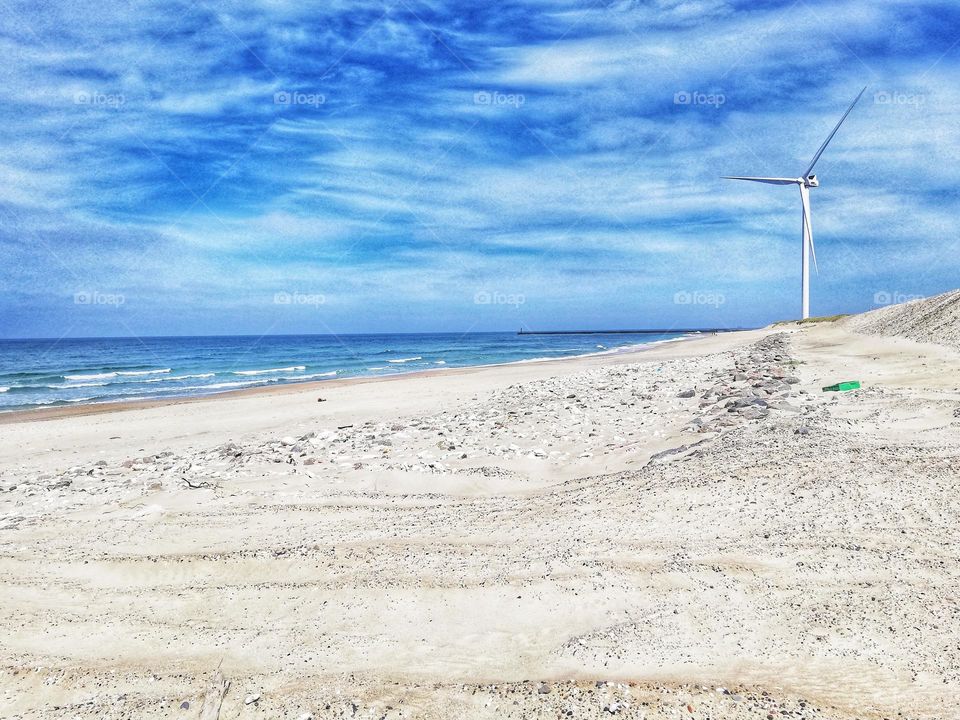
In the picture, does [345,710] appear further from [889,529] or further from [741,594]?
[889,529]

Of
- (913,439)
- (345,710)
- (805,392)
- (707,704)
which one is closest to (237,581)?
(345,710)

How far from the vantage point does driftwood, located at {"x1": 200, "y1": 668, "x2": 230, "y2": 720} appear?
3.19m

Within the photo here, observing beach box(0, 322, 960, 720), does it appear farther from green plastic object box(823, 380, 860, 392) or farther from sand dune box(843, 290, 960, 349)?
sand dune box(843, 290, 960, 349)

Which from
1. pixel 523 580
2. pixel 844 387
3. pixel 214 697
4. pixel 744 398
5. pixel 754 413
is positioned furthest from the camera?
pixel 844 387

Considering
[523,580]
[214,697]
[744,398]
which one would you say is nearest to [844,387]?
[744,398]

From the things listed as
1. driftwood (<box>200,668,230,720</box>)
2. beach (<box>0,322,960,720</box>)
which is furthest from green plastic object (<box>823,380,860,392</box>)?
driftwood (<box>200,668,230,720</box>)

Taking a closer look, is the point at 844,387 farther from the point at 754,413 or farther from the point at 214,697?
the point at 214,697

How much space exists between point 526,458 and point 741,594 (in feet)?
15.2

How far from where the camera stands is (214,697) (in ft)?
10.9

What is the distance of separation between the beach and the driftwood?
0.01 meters

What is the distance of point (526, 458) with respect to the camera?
8.38m

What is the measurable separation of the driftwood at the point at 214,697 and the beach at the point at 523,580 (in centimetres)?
1

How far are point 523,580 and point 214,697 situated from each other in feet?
6.97

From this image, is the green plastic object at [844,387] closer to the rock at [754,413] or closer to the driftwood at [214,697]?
the rock at [754,413]
